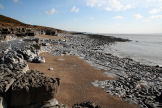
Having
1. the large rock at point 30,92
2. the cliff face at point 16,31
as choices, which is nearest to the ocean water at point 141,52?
the large rock at point 30,92

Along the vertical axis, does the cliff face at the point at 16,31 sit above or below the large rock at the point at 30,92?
above

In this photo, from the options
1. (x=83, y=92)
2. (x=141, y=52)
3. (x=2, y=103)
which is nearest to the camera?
(x=2, y=103)

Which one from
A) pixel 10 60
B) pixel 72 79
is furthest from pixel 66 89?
pixel 10 60

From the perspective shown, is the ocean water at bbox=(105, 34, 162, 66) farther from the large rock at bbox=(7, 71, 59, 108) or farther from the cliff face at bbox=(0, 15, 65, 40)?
the cliff face at bbox=(0, 15, 65, 40)

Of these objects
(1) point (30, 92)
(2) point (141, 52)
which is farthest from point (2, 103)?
(2) point (141, 52)

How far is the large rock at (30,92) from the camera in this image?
463 cm

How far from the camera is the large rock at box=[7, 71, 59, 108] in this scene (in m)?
4.63

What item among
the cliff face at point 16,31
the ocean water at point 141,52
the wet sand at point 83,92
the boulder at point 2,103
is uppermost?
the cliff face at point 16,31

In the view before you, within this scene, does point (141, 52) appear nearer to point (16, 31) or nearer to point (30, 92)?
point (30, 92)

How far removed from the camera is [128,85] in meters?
9.83

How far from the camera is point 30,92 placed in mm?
4676

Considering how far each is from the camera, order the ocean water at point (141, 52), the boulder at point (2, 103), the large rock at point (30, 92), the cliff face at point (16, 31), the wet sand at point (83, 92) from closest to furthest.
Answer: the boulder at point (2, 103), the large rock at point (30, 92), the wet sand at point (83, 92), the ocean water at point (141, 52), the cliff face at point (16, 31)

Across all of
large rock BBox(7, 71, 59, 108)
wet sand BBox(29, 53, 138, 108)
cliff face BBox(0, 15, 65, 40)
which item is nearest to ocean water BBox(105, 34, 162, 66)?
wet sand BBox(29, 53, 138, 108)

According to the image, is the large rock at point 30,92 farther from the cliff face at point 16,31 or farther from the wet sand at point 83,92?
the cliff face at point 16,31
